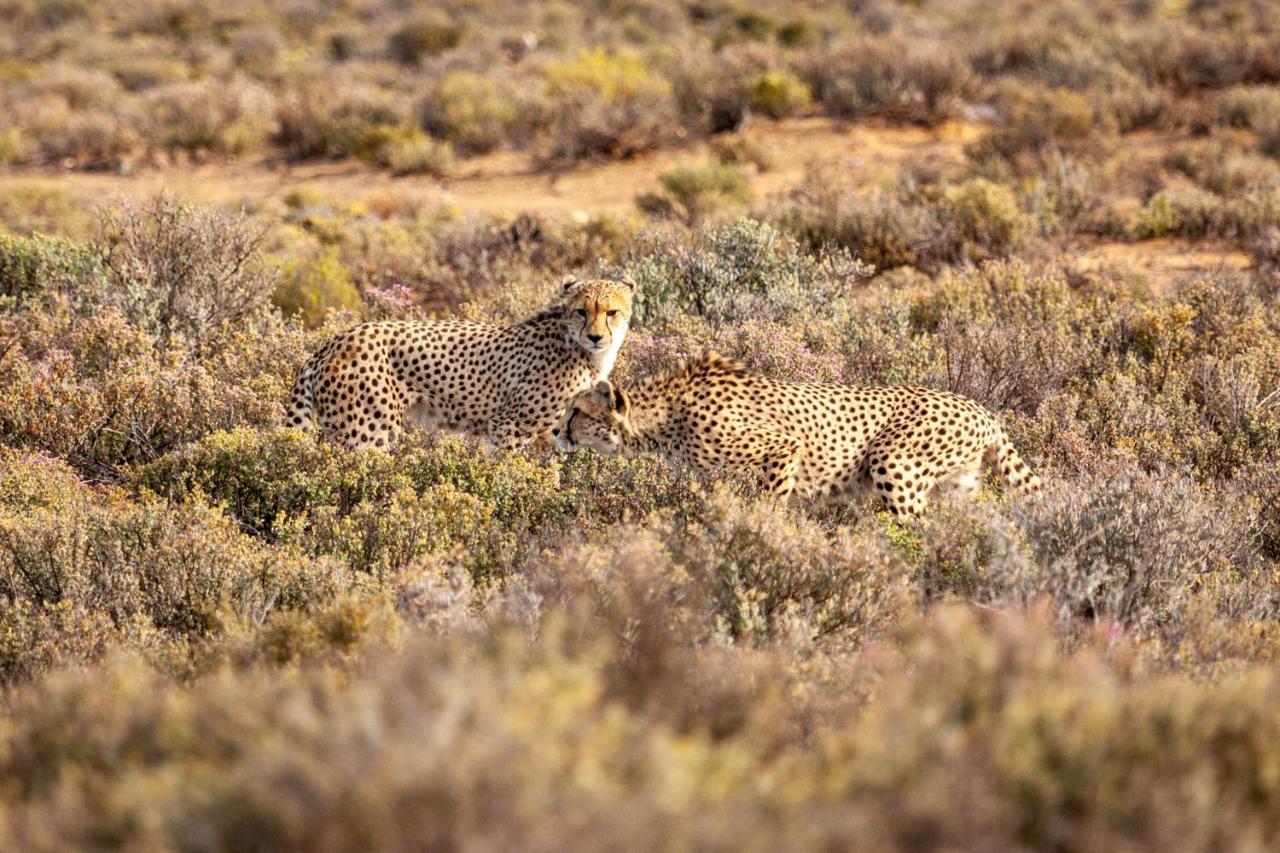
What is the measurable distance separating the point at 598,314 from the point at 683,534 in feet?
5.68

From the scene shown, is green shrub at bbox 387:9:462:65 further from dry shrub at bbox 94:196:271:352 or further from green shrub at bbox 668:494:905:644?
green shrub at bbox 668:494:905:644

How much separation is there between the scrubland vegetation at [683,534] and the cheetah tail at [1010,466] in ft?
0.74

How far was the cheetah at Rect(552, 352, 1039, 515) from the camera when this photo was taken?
5.78m

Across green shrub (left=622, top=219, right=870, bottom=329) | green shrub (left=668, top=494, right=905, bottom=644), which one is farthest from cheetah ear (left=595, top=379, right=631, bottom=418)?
green shrub (left=622, top=219, right=870, bottom=329)

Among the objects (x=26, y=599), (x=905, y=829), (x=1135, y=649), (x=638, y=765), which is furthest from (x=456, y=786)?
(x=26, y=599)

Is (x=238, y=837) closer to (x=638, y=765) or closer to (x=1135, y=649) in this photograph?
(x=638, y=765)

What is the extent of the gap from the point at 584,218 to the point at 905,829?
9904 mm

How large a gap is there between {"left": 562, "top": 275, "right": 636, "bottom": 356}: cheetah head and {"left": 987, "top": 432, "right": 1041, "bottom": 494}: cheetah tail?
1.79 m

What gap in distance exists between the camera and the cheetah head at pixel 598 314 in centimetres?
629

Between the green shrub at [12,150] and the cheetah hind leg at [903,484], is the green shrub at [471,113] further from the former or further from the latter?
the cheetah hind leg at [903,484]

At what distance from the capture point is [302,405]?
6.60m

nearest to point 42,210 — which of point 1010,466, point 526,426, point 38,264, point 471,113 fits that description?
point 38,264

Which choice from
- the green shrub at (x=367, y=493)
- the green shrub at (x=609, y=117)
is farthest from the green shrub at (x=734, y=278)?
the green shrub at (x=609, y=117)

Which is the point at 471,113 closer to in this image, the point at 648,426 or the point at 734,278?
the point at 734,278
